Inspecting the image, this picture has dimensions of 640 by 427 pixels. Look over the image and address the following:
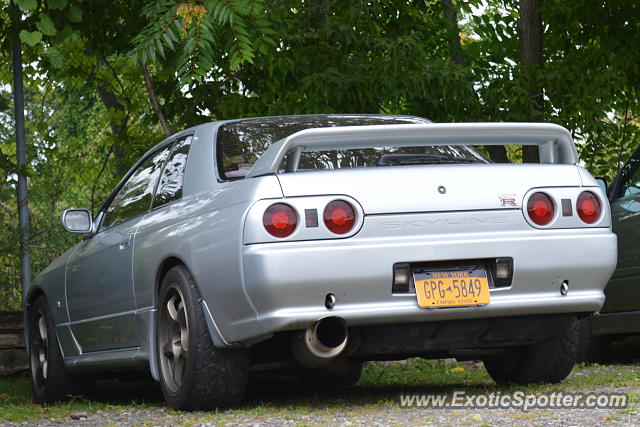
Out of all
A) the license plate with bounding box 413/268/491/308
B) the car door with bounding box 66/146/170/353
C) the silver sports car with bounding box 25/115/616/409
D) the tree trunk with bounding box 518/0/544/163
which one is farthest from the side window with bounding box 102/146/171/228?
the tree trunk with bounding box 518/0/544/163

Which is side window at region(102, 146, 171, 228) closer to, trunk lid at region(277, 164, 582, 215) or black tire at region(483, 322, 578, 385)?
trunk lid at region(277, 164, 582, 215)

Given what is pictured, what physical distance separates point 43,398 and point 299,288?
3.25 m

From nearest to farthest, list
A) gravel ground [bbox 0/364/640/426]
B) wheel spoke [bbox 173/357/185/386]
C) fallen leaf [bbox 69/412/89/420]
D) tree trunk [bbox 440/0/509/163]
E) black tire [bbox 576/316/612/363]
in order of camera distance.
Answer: gravel ground [bbox 0/364/640/426]
wheel spoke [bbox 173/357/185/386]
fallen leaf [bbox 69/412/89/420]
black tire [bbox 576/316/612/363]
tree trunk [bbox 440/0/509/163]

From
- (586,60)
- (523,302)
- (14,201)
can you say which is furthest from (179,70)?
(586,60)

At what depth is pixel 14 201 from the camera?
9.95 m

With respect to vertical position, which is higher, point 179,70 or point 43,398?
point 179,70

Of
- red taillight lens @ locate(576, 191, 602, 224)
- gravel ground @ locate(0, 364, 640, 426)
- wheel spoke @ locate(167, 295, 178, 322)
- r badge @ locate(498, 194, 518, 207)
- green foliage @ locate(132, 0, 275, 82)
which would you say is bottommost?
gravel ground @ locate(0, 364, 640, 426)

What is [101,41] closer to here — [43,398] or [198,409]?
[43,398]

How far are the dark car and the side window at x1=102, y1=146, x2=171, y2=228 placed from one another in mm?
3340

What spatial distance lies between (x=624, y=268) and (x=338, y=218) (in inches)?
149

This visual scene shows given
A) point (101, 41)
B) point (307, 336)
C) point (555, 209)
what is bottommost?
point (307, 336)

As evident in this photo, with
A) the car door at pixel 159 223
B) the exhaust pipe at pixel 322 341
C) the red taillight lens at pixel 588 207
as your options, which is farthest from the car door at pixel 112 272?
the red taillight lens at pixel 588 207

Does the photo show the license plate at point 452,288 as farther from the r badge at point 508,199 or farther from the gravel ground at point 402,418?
the gravel ground at point 402,418

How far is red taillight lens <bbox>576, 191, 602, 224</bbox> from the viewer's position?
5320mm
